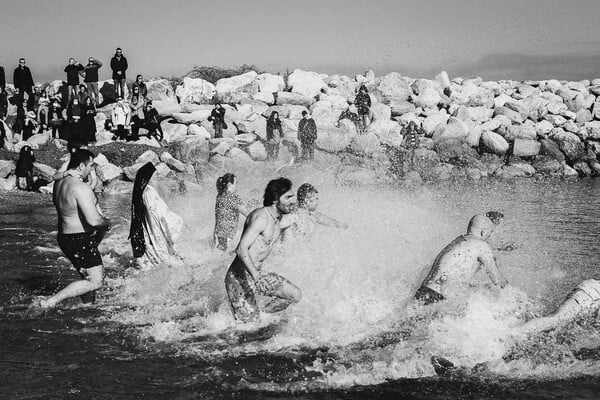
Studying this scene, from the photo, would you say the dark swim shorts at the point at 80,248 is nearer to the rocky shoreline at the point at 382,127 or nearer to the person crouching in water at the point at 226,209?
the person crouching in water at the point at 226,209

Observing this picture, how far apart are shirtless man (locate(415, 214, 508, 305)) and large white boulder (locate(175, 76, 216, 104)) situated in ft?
87.1

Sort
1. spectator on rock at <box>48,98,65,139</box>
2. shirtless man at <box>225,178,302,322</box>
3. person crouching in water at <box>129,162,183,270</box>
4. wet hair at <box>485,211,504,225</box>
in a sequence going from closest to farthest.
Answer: shirtless man at <box>225,178,302,322</box>, wet hair at <box>485,211,504,225</box>, person crouching in water at <box>129,162,183,270</box>, spectator on rock at <box>48,98,65,139</box>

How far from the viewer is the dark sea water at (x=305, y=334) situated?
5.34 metres

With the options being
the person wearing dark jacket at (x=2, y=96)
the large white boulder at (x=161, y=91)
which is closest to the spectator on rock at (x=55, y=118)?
the person wearing dark jacket at (x=2, y=96)

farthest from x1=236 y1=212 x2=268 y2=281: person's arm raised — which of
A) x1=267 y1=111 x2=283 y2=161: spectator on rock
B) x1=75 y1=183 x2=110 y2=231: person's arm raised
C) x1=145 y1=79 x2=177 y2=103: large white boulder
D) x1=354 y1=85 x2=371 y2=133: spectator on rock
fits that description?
x1=145 y1=79 x2=177 y2=103: large white boulder

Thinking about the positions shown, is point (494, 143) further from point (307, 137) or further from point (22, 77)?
point (22, 77)

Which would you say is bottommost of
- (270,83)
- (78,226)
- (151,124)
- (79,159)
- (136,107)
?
(78,226)

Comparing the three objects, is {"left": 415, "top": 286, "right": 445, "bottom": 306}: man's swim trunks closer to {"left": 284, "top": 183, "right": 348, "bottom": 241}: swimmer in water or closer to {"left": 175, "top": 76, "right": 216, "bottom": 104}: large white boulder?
{"left": 284, "top": 183, "right": 348, "bottom": 241}: swimmer in water

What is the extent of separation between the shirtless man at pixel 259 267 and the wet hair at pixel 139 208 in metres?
3.12

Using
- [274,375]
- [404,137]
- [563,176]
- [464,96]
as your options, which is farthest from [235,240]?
[464,96]

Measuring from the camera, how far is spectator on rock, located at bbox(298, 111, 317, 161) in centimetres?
2386

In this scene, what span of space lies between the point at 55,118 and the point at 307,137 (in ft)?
34.0

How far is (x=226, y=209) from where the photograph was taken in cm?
932

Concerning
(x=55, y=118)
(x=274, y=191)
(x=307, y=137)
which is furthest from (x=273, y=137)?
(x=274, y=191)
